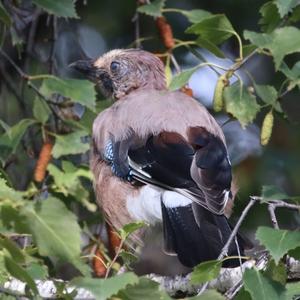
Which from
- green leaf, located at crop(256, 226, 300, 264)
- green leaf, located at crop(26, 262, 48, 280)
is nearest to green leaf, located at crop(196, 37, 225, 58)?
green leaf, located at crop(256, 226, 300, 264)

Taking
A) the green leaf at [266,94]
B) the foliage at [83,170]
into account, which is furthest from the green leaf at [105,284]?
the green leaf at [266,94]

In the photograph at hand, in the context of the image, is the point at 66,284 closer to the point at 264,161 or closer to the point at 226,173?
the point at 226,173

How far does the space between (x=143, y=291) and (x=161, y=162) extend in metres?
1.54

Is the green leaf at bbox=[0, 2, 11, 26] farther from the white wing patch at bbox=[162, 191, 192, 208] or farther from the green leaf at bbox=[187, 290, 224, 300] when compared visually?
the green leaf at bbox=[187, 290, 224, 300]

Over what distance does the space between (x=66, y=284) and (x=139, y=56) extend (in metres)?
2.68

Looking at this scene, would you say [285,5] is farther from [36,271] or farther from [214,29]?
[36,271]

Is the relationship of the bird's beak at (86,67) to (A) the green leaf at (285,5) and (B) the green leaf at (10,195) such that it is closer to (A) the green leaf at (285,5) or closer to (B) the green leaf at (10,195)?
(A) the green leaf at (285,5)

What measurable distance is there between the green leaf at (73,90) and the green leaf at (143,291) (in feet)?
5.67

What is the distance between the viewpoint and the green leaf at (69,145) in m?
4.18

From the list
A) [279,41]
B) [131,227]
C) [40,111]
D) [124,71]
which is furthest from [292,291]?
[124,71]

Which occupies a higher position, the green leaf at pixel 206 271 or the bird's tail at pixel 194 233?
the green leaf at pixel 206 271

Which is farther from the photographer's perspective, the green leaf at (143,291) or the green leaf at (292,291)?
the green leaf at (292,291)

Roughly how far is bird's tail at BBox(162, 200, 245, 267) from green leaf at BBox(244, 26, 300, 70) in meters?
0.69

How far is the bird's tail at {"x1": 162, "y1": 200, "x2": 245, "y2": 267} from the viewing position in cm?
362
